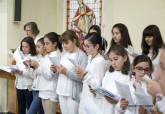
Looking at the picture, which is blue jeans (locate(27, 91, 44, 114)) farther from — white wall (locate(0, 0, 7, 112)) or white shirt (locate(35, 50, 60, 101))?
white wall (locate(0, 0, 7, 112))

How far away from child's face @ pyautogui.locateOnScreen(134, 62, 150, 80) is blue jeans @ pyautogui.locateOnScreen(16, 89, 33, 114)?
6.20 ft

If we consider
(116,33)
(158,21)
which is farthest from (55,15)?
(116,33)

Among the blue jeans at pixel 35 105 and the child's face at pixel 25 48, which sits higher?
the child's face at pixel 25 48

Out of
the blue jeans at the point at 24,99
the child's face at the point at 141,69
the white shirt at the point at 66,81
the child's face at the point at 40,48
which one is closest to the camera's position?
the child's face at the point at 141,69

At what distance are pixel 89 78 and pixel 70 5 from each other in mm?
2972

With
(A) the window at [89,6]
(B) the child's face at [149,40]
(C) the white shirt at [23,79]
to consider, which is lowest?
(C) the white shirt at [23,79]

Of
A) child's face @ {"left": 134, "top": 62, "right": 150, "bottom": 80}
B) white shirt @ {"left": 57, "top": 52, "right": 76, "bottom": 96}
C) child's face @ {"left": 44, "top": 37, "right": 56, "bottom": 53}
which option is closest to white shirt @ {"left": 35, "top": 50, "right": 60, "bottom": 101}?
child's face @ {"left": 44, "top": 37, "right": 56, "bottom": 53}

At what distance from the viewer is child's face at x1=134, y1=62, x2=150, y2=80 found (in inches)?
104

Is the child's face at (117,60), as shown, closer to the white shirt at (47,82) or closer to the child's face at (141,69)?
the child's face at (141,69)

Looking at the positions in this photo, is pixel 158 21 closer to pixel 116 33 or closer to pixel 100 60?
pixel 116 33

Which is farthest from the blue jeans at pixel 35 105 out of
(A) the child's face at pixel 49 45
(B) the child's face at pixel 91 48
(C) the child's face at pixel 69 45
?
(B) the child's face at pixel 91 48

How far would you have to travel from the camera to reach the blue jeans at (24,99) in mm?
4227

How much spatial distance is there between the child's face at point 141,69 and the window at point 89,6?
2.81 metres

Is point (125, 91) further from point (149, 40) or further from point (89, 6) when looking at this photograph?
point (89, 6)
